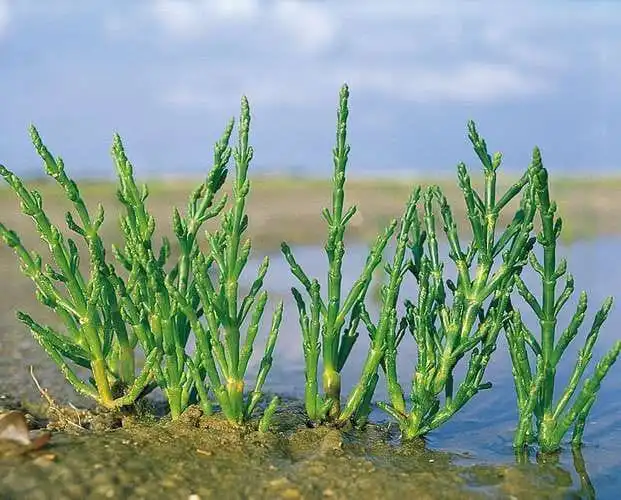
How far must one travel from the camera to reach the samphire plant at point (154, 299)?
3.83 m

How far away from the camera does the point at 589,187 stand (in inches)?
1075

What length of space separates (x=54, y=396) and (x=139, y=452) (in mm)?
2027

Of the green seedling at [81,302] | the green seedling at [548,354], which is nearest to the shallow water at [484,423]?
the green seedling at [548,354]

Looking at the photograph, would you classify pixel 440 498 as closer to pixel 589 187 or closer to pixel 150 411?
pixel 150 411

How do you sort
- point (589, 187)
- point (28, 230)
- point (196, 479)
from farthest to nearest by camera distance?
point (589, 187) < point (28, 230) < point (196, 479)

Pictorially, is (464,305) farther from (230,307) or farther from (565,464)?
(230,307)

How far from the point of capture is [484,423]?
16.2 ft

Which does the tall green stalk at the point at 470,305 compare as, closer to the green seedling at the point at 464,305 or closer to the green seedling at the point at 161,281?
the green seedling at the point at 464,305

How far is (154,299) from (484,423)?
7.13 ft

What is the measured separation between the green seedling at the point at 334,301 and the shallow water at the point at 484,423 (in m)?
0.43

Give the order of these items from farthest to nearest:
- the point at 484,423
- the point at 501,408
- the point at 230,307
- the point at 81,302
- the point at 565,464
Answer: the point at 501,408 → the point at 484,423 → the point at 81,302 → the point at 565,464 → the point at 230,307

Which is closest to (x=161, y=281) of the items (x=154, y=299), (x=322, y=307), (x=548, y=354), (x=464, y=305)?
(x=154, y=299)

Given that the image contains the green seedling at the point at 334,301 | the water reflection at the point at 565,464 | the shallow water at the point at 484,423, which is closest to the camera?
the shallow water at the point at 484,423

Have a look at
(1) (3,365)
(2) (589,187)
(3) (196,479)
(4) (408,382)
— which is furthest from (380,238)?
(2) (589,187)
